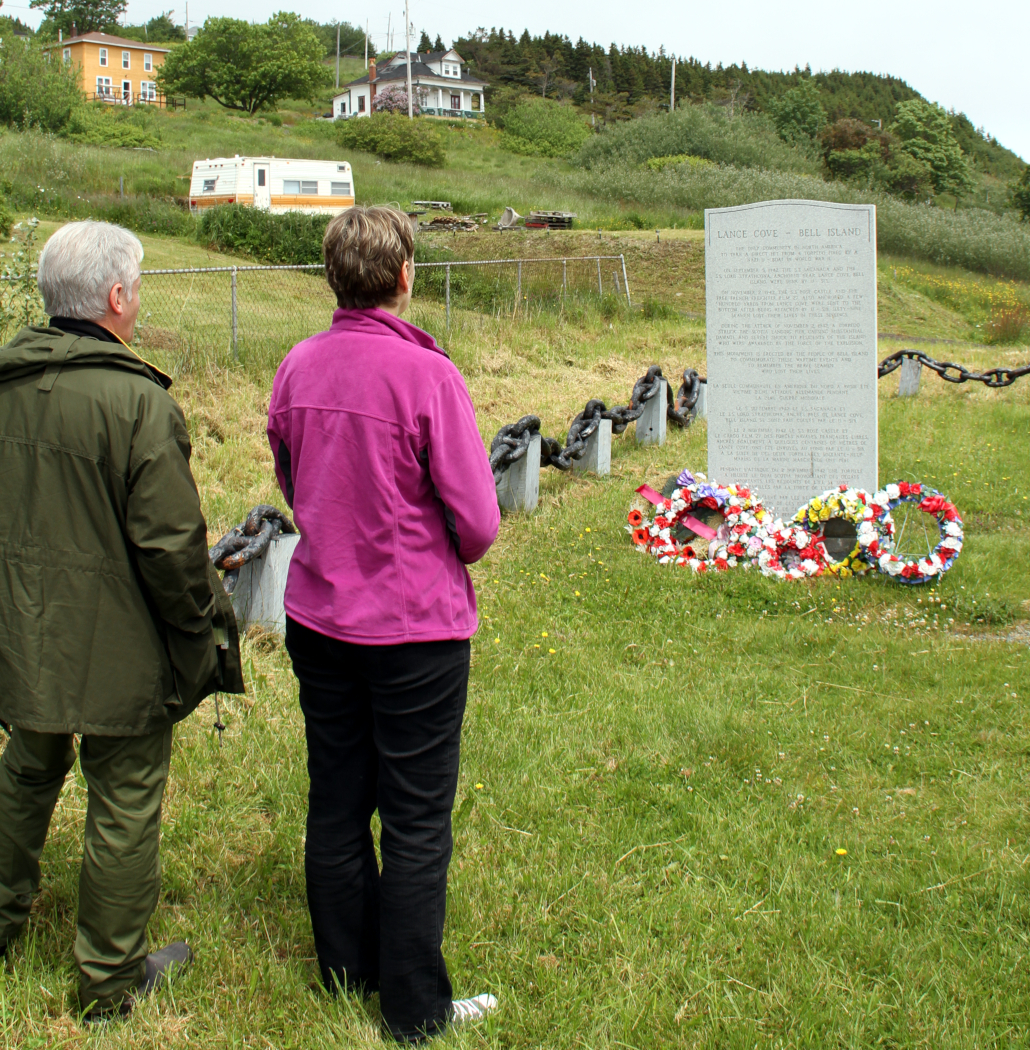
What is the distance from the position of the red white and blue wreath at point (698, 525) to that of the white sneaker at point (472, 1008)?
3.92 meters

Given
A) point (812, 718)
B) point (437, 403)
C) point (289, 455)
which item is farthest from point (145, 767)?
point (812, 718)

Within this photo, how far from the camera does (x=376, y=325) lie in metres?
2.22

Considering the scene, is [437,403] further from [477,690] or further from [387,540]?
[477,690]

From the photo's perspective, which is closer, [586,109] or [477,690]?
[477,690]

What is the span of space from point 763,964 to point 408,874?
109cm

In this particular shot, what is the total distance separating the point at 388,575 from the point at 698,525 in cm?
458

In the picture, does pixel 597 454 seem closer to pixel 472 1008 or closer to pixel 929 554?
pixel 929 554

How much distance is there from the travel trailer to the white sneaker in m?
27.0

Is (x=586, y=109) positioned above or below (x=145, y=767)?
above

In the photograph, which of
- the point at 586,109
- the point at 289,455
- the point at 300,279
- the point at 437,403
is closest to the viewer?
the point at 437,403

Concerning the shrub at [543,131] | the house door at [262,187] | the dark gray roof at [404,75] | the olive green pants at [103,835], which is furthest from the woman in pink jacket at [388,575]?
the dark gray roof at [404,75]

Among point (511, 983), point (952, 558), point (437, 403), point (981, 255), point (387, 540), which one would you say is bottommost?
point (511, 983)

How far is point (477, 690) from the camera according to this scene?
4.38 m

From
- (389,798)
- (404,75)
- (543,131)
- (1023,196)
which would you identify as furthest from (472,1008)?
(404,75)
